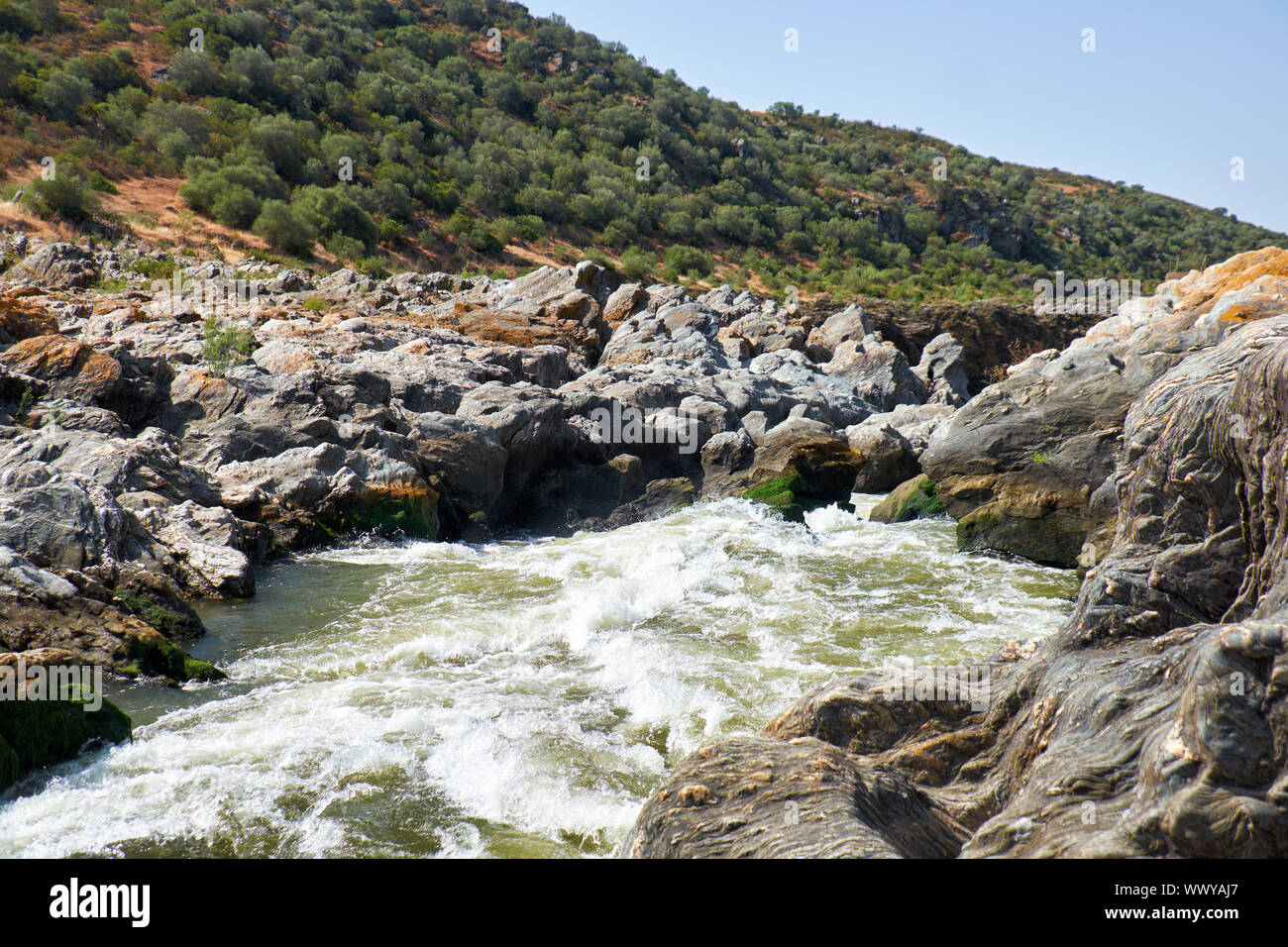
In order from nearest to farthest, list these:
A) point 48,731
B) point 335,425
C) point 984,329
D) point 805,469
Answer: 1. point 48,731
2. point 335,425
3. point 805,469
4. point 984,329

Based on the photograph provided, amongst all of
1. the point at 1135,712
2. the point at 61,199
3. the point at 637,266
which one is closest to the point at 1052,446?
the point at 1135,712

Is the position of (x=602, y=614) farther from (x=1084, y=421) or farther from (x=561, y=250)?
(x=561, y=250)

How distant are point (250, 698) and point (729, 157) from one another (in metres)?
58.7

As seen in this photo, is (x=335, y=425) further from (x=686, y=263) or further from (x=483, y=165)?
(x=483, y=165)

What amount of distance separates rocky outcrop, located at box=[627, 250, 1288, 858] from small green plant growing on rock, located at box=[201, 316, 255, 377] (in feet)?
46.4

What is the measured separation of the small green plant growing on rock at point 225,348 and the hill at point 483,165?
49.6 feet

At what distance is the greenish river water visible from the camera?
17.1ft

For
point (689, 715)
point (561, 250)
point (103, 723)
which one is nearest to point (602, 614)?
point (689, 715)

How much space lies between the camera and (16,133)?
105 ft

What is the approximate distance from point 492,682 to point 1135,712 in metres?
5.81

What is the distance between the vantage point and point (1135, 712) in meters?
3.07

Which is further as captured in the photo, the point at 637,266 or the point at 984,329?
the point at 637,266

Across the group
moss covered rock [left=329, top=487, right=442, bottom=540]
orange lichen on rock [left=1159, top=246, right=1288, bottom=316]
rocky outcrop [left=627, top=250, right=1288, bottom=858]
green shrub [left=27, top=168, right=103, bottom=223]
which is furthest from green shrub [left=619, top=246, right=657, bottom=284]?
rocky outcrop [left=627, top=250, right=1288, bottom=858]
